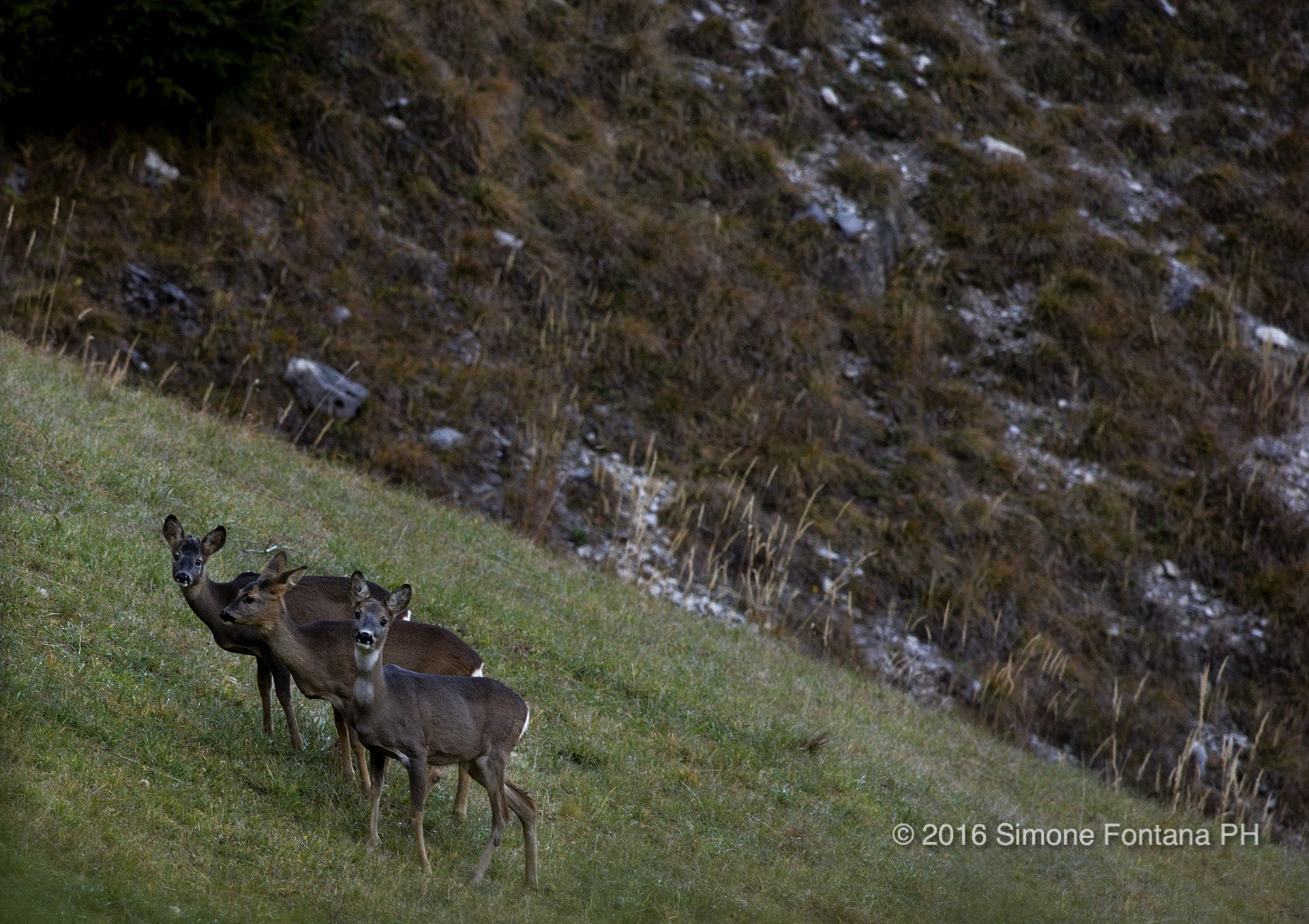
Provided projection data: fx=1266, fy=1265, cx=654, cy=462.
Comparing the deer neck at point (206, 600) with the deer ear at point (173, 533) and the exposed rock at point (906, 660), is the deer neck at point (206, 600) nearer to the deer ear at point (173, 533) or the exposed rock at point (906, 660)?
the deer ear at point (173, 533)

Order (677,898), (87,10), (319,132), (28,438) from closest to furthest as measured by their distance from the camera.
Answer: (677,898) < (28,438) < (87,10) < (319,132)

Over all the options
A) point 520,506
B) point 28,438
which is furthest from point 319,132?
point 28,438

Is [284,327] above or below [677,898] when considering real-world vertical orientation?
below

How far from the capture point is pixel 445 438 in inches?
584

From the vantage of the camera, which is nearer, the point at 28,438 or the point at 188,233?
the point at 28,438

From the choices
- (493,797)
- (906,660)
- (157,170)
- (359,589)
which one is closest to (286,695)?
(359,589)

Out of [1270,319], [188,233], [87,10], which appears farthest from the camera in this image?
[1270,319]

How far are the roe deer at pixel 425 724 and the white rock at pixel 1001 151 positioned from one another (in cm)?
1804

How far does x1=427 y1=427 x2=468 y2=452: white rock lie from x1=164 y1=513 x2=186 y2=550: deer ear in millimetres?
8303

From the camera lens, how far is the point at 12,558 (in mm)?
7133

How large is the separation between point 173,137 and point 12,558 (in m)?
10.1

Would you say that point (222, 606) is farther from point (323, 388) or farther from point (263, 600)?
point (323, 388)

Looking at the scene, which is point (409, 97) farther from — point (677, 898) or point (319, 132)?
point (677, 898)

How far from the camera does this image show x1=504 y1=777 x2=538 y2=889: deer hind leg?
236 inches
